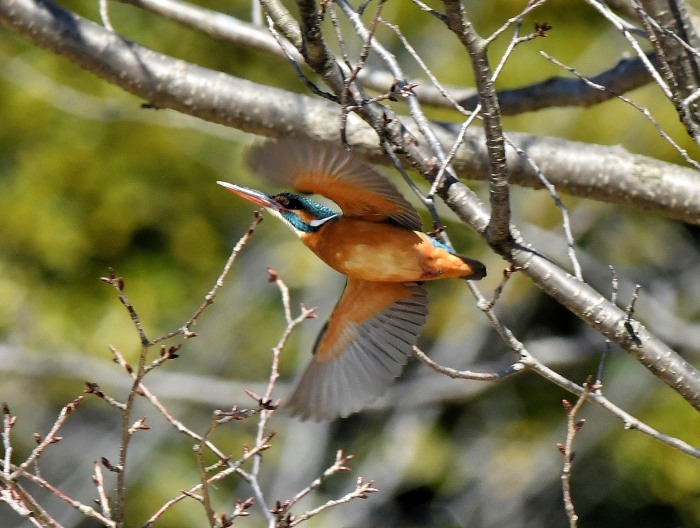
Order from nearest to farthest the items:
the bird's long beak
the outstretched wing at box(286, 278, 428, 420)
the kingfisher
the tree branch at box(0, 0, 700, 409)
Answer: the kingfisher, the bird's long beak, the tree branch at box(0, 0, 700, 409), the outstretched wing at box(286, 278, 428, 420)

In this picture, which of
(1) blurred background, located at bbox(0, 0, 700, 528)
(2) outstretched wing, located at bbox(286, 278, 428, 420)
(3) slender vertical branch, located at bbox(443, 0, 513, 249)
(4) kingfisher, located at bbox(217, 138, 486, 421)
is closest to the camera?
(3) slender vertical branch, located at bbox(443, 0, 513, 249)

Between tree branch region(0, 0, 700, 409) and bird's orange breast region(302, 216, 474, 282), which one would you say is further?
tree branch region(0, 0, 700, 409)

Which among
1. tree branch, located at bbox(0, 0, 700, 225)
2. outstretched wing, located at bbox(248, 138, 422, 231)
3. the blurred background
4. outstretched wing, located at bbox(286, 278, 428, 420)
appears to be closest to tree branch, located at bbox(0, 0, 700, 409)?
tree branch, located at bbox(0, 0, 700, 225)

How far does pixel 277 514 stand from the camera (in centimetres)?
188

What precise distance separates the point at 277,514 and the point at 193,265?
12.2ft

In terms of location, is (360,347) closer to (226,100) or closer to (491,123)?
(226,100)

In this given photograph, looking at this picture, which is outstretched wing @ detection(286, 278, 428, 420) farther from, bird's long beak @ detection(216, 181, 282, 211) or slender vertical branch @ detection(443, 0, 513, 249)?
slender vertical branch @ detection(443, 0, 513, 249)

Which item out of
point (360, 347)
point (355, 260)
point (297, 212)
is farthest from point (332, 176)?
point (360, 347)

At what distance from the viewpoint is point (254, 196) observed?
270 cm

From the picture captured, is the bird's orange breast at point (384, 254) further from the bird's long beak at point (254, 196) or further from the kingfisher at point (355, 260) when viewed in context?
the bird's long beak at point (254, 196)

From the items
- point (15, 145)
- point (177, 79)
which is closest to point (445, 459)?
point (15, 145)

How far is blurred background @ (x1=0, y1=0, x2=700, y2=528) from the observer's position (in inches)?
206

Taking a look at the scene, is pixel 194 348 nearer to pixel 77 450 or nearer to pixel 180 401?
pixel 180 401

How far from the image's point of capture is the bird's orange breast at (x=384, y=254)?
2.60m
